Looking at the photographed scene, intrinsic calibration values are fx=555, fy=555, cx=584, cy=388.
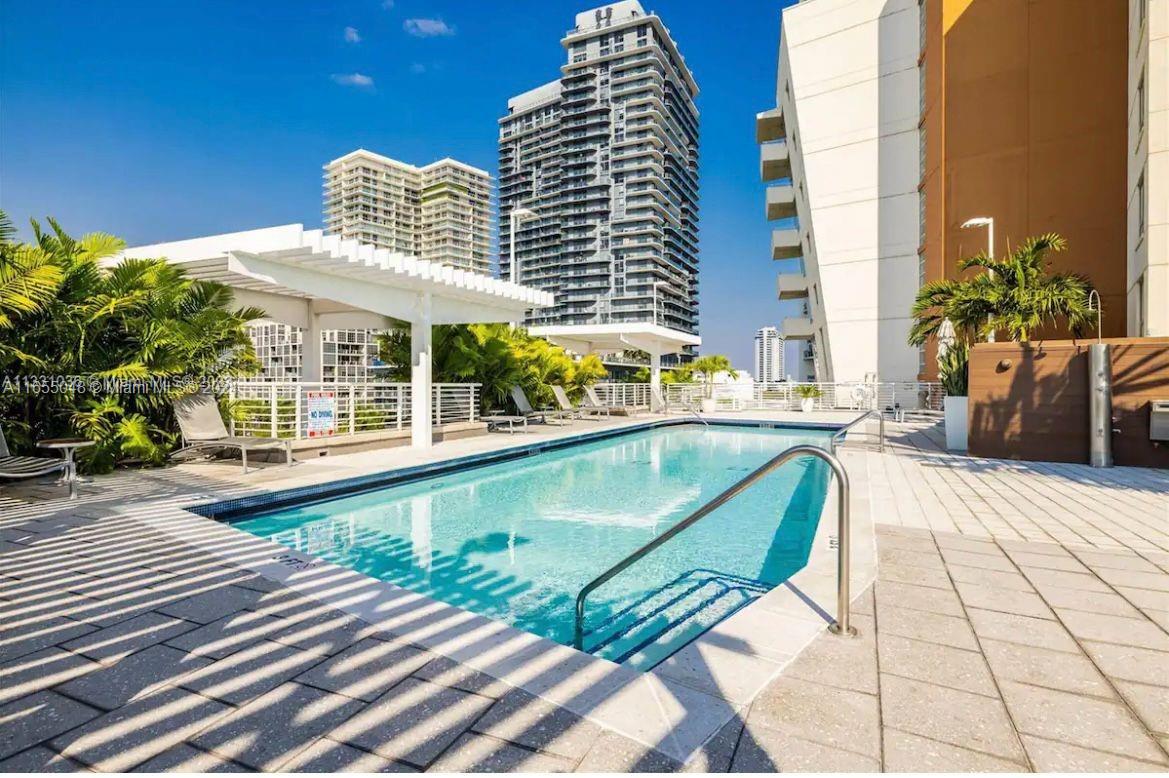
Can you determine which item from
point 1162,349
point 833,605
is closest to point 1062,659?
point 833,605

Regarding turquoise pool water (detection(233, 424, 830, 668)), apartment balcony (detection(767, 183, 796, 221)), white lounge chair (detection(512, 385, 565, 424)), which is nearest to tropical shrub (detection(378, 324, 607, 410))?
white lounge chair (detection(512, 385, 565, 424))

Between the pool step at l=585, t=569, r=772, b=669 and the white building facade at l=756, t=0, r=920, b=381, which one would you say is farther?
the white building facade at l=756, t=0, r=920, b=381

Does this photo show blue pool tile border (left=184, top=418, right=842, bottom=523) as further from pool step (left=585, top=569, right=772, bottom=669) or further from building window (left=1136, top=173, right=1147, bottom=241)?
building window (left=1136, top=173, right=1147, bottom=241)

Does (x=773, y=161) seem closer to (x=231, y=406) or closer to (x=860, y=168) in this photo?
(x=860, y=168)

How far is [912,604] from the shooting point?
112 inches

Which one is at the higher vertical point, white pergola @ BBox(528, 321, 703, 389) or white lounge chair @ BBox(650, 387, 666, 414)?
white pergola @ BBox(528, 321, 703, 389)

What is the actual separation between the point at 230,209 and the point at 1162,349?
196ft

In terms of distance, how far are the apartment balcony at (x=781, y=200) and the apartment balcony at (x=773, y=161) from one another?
986 mm

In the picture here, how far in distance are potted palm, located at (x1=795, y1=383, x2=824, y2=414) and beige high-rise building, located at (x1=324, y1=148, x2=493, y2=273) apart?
76736mm

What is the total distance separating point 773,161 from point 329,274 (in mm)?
28418

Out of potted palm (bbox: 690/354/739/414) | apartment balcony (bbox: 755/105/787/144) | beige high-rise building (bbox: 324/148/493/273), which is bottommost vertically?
potted palm (bbox: 690/354/739/414)

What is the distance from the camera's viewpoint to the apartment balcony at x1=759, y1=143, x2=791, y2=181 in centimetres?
3030

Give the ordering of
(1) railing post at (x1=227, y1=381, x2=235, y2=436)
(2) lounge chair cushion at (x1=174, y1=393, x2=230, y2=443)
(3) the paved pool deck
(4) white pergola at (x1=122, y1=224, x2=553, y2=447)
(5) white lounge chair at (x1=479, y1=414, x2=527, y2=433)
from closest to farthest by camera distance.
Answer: (3) the paved pool deck → (2) lounge chair cushion at (x1=174, y1=393, x2=230, y2=443) → (4) white pergola at (x1=122, y1=224, x2=553, y2=447) → (1) railing post at (x1=227, y1=381, x2=235, y2=436) → (5) white lounge chair at (x1=479, y1=414, x2=527, y2=433)

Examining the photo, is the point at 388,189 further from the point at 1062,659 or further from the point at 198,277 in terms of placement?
the point at 1062,659
